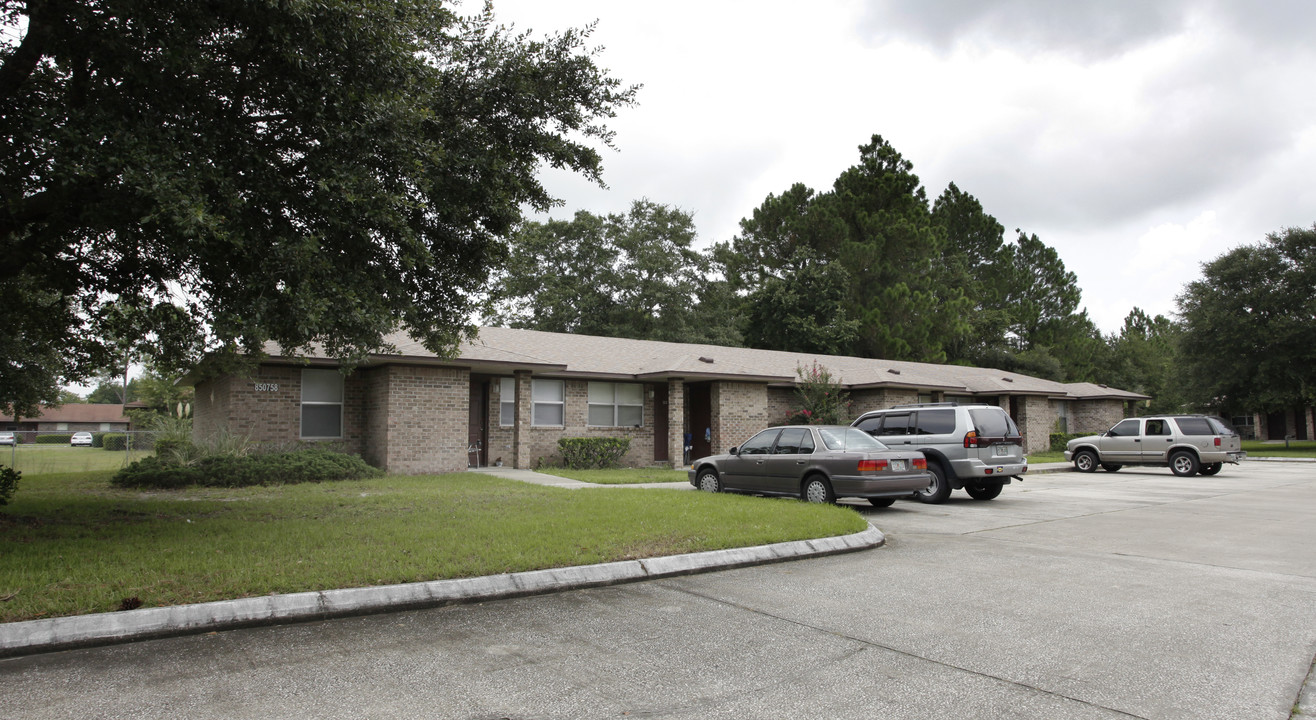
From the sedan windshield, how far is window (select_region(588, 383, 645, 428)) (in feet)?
34.8

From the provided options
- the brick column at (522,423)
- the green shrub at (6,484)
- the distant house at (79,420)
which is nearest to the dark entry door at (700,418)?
the brick column at (522,423)

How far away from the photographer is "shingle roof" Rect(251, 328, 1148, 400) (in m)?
18.9

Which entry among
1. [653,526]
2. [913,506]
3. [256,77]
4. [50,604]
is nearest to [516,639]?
[50,604]

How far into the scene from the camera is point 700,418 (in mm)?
24000

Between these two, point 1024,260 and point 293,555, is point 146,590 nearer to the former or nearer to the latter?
point 293,555

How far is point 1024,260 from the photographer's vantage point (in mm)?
61875

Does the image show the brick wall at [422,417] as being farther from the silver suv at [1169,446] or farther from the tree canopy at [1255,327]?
the tree canopy at [1255,327]

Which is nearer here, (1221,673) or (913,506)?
(1221,673)

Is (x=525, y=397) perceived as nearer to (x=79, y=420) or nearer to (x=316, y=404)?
(x=316, y=404)

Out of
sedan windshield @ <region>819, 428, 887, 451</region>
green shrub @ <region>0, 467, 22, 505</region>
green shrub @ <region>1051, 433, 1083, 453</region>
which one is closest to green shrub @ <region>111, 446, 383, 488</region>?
green shrub @ <region>0, 467, 22, 505</region>

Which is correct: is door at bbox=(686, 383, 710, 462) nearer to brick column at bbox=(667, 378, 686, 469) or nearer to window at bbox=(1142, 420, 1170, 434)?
brick column at bbox=(667, 378, 686, 469)

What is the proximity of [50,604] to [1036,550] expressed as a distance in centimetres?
945

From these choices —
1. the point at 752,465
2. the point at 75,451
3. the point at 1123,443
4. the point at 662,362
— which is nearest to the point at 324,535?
the point at 752,465

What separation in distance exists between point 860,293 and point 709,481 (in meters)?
34.2
